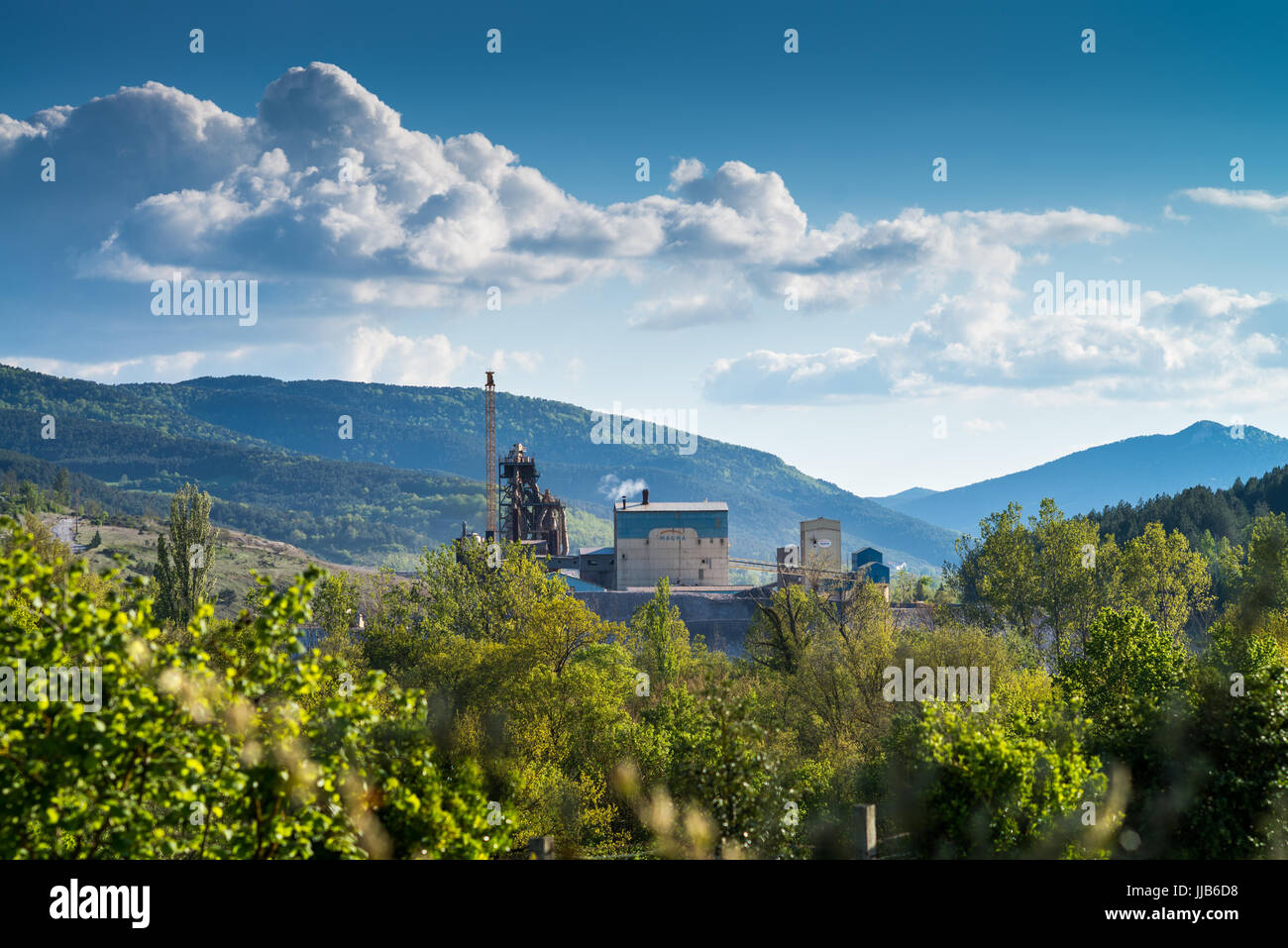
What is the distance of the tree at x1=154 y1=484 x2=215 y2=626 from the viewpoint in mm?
70875

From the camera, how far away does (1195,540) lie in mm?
122500

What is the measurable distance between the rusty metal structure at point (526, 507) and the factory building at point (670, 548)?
371 inches

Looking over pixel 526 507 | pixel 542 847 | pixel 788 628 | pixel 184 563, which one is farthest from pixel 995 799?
pixel 526 507

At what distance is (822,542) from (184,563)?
72560 mm

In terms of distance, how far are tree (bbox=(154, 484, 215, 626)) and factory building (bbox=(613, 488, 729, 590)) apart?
185 ft

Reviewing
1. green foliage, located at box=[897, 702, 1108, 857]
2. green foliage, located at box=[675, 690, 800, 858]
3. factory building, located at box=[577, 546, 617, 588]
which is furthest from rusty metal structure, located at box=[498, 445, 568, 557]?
green foliage, located at box=[897, 702, 1108, 857]

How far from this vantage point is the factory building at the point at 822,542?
11981 cm

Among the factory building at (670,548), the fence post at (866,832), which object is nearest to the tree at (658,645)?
the fence post at (866,832)

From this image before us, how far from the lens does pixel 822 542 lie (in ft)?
405

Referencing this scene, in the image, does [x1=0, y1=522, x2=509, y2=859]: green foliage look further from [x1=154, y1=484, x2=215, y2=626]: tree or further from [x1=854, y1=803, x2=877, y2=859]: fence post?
[x1=154, y1=484, x2=215, y2=626]: tree

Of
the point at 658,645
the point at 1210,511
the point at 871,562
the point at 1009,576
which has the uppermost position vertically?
the point at 1210,511

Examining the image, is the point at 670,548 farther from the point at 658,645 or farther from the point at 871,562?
the point at 658,645

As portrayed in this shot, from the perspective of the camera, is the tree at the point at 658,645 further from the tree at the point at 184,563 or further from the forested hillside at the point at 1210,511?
the forested hillside at the point at 1210,511
